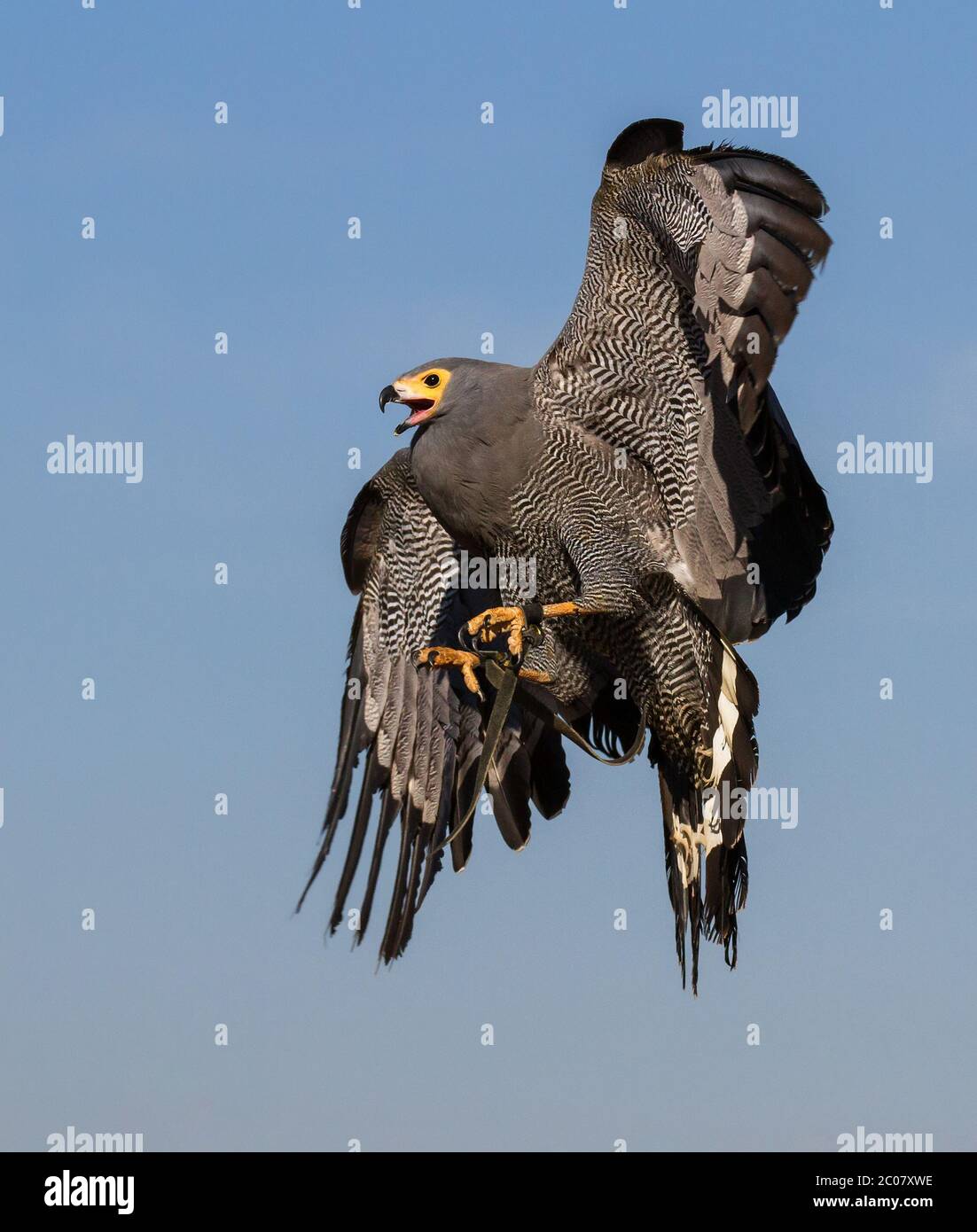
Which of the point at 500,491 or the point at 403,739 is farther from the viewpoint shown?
the point at 403,739

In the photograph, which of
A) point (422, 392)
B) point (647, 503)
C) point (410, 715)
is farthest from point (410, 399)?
point (410, 715)

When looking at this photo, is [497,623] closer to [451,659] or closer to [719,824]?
[451,659]

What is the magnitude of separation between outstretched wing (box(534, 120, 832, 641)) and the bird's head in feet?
2.10

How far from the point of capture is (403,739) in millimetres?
15898

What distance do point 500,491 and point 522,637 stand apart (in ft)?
4.75

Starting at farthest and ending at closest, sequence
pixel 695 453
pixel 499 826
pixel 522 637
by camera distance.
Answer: pixel 499 826
pixel 695 453
pixel 522 637

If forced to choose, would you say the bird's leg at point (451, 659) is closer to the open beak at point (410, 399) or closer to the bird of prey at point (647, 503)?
the bird of prey at point (647, 503)

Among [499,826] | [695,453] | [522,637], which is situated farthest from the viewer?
[499,826]

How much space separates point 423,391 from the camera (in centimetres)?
1373

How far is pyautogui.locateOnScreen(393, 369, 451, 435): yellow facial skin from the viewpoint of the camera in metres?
13.7

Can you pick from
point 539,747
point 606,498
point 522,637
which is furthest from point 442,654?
point 539,747

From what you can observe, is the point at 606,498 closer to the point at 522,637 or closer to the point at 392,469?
the point at 522,637

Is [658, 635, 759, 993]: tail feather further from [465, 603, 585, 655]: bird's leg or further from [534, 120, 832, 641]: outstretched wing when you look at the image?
[465, 603, 585, 655]: bird's leg

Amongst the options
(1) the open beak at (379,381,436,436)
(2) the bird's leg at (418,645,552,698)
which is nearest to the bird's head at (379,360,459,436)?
(1) the open beak at (379,381,436,436)
